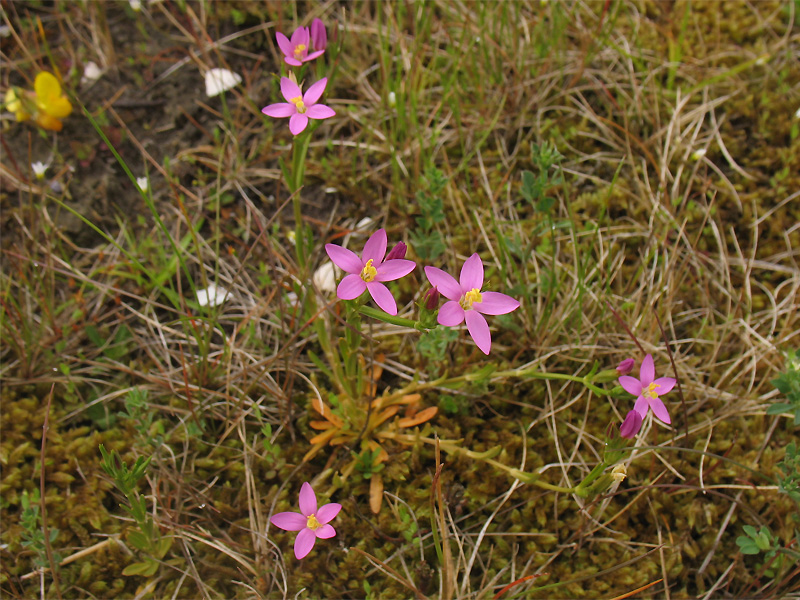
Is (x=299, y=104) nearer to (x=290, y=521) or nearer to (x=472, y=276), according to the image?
(x=472, y=276)

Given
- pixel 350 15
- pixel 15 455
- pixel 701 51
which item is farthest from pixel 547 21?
pixel 15 455

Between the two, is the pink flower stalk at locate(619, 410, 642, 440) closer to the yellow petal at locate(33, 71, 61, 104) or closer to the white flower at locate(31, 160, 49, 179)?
the white flower at locate(31, 160, 49, 179)

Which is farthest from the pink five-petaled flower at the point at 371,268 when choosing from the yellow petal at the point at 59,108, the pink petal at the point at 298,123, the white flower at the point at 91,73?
the white flower at the point at 91,73

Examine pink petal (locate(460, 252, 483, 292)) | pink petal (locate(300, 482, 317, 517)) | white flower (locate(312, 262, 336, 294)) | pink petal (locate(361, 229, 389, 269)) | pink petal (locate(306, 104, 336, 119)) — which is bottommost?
pink petal (locate(300, 482, 317, 517))

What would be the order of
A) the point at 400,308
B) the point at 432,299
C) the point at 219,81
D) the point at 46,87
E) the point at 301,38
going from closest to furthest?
the point at 432,299, the point at 301,38, the point at 400,308, the point at 46,87, the point at 219,81

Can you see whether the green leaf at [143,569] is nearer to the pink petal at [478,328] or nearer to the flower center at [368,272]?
the flower center at [368,272]

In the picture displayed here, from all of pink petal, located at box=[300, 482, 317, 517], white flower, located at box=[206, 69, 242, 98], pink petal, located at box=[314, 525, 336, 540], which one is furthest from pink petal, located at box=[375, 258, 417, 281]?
white flower, located at box=[206, 69, 242, 98]

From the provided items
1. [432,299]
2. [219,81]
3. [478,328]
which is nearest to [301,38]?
[432,299]
